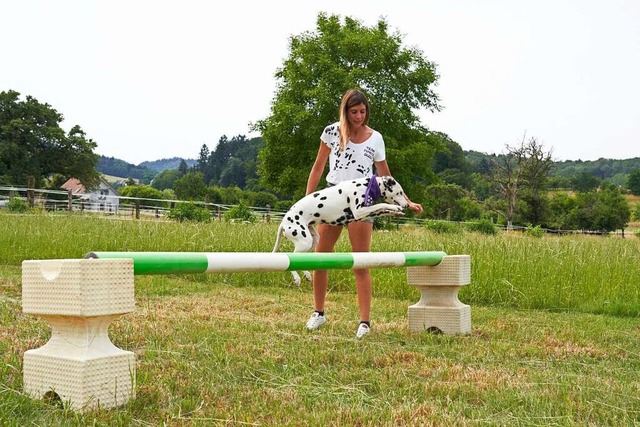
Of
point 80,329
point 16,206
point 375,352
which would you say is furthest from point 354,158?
point 16,206

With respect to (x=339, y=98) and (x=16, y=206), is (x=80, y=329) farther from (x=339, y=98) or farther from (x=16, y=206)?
(x=339, y=98)

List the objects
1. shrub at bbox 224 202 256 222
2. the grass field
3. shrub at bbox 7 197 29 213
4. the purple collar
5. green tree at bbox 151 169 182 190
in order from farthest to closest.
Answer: green tree at bbox 151 169 182 190 < shrub at bbox 224 202 256 222 < shrub at bbox 7 197 29 213 < the purple collar < the grass field

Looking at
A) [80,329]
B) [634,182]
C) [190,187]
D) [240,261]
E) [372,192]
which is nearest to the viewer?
[80,329]

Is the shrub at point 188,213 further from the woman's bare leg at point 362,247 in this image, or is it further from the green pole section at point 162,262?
the green pole section at point 162,262

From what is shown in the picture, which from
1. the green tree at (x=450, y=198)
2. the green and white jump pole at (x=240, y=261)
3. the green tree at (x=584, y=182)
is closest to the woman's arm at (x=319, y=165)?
the green and white jump pole at (x=240, y=261)

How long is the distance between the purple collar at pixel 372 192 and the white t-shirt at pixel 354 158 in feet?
0.83

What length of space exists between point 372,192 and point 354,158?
1.31ft

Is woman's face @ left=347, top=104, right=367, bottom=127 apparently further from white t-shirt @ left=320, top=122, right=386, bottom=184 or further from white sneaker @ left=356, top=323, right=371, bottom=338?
white sneaker @ left=356, top=323, right=371, bottom=338

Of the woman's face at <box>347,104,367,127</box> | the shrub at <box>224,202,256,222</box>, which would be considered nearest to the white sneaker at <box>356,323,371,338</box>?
the woman's face at <box>347,104,367,127</box>

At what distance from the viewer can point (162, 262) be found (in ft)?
9.18

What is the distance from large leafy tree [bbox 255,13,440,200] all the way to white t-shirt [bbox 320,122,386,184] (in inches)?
875

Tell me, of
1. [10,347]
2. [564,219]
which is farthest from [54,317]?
[564,219]

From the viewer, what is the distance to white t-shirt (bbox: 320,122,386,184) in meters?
4.71

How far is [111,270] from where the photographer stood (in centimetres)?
257
